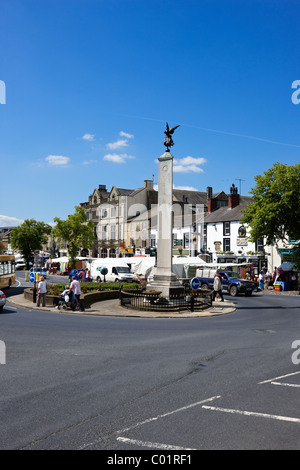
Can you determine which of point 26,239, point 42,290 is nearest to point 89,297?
point 42,290

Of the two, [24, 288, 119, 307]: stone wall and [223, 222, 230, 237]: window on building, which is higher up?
[223, 222, 230, 237]: window on building

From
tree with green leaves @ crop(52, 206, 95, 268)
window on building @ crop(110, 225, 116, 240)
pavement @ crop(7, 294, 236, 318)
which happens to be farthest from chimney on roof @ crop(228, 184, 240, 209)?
pavement @ crop(7, 294, 236, 318)

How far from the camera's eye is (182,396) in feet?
24.0

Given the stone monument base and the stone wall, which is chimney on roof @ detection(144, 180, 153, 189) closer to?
the stone wall

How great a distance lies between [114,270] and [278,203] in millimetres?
16755

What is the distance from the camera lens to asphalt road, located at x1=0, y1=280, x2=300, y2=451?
556 cm

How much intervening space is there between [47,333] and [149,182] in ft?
208

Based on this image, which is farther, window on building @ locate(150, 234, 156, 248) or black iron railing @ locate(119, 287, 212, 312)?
window on building @ locate(150, 234, 156, 248)

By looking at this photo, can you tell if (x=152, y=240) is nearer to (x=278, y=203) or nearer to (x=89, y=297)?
(x=278, y=203)

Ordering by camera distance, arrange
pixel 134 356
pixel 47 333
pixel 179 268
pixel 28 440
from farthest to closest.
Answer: pixel 179 268
pixel 47 333
pixel 134 356
pixel 28 440

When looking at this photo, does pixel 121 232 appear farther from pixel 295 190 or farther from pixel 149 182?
pixel 295 190

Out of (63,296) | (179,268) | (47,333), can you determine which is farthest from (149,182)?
(47,333)

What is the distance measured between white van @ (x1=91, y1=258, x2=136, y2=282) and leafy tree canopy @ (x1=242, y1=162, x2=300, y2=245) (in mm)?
12358

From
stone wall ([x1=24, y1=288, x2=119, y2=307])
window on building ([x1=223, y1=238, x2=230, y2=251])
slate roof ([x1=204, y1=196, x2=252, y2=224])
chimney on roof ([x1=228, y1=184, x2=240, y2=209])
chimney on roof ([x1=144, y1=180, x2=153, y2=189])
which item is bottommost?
stone wall ([x1=24, y1=288, x2=119, y2=307])
